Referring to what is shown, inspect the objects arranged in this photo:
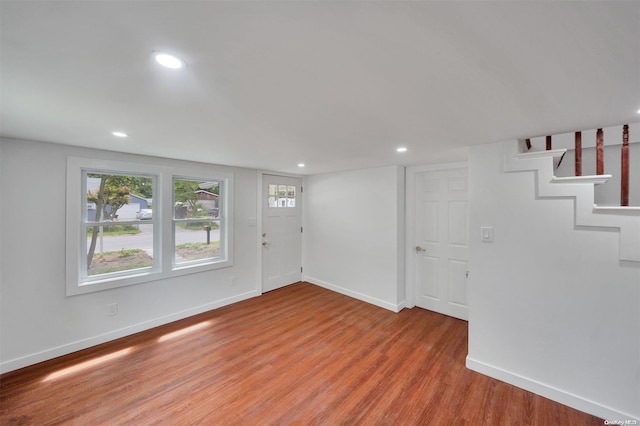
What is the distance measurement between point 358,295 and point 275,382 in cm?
216

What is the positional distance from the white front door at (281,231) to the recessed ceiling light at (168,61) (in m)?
3.20

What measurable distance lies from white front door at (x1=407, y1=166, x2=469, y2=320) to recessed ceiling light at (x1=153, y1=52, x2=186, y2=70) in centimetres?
321

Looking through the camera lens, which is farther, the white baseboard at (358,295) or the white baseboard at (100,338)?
the white baseboard at (358,295)

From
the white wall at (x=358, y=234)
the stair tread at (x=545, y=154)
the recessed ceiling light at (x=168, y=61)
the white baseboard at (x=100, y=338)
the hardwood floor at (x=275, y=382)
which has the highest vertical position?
the recessed ceiling light at (x=168, y=61)

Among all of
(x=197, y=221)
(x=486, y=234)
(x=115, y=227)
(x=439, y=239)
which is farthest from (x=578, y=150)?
(x=115, y=227)

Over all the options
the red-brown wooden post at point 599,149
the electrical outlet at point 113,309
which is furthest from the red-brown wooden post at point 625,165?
the electrical outlet at point 113,309

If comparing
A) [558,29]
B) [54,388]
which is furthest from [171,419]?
[558,29]

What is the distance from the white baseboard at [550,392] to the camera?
1.76 meters

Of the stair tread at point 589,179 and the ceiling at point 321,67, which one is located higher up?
the ceiling at point 321,67

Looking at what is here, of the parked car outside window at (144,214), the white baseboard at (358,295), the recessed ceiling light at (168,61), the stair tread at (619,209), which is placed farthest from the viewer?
the white baseboard at (358,295)

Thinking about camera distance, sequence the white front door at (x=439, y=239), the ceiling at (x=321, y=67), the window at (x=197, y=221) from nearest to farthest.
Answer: the ceiling at (x=321, y=67)
the white front door at (x=439, y=239)
the window at (x=197, y=221)

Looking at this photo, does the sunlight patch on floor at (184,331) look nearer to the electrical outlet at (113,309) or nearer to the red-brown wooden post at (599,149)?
the electrical outlet at (113,309)

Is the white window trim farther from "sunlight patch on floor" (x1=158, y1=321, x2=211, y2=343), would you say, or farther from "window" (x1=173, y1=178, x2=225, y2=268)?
"sunlight patch on floor" (x1=158, y1=321, x2=211, y2=343)

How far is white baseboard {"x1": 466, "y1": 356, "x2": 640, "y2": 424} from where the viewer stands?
1765 millimetres
